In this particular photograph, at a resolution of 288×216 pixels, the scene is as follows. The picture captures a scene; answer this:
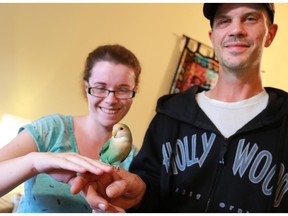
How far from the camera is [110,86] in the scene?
1049 millimetres

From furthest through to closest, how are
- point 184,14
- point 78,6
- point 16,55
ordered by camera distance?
1. point 184,14
2. point 78,6
3. point 16,55

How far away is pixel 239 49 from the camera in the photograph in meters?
0.81

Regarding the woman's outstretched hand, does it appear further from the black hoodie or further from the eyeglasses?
the eyeglasses

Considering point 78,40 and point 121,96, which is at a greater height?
point 78,40

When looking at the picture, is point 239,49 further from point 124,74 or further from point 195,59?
point 195,59

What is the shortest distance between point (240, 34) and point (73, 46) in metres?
1.66

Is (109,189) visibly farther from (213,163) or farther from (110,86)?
(110,86)

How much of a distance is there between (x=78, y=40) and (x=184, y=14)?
1057mm

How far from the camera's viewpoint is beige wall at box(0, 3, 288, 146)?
2080 mm

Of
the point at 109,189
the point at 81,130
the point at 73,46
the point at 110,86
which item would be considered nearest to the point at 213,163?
the point at 109,189

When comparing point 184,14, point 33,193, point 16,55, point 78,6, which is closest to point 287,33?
point 184,14

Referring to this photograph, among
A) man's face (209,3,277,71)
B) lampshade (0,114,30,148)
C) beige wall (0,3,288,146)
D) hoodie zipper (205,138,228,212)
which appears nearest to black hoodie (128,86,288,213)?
hoodie zipper (205,138,228,212)

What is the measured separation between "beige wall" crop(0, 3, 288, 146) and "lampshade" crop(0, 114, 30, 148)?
183 mm

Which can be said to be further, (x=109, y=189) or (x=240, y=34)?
(x=240, y=34)
